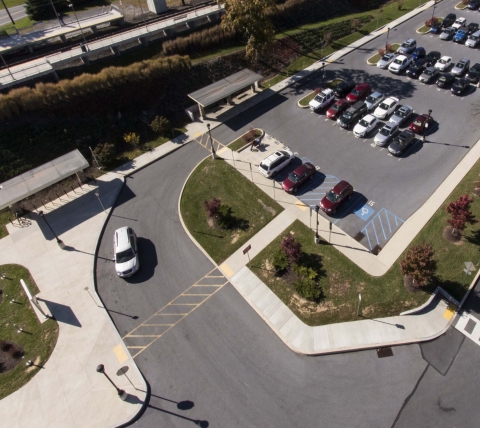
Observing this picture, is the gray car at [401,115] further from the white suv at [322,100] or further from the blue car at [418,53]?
the blue car at [418,53]

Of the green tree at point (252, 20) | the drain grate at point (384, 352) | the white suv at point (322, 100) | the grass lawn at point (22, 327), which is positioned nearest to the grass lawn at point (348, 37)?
the green tree at point (252, 20)

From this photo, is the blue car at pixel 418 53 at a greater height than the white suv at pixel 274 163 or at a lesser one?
greater

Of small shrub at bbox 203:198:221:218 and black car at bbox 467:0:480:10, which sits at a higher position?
black car at bbox 467:0:480:10

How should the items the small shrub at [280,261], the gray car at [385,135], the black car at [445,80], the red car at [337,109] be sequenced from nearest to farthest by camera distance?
the small shrub at [280,261] → the gray car at [385,135] → the red car at [337,109] → the black car at [445,80]

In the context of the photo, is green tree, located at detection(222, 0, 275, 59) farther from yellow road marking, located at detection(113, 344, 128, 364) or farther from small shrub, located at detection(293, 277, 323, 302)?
yellow road marking, located at detection(113, 344, 128, 364)

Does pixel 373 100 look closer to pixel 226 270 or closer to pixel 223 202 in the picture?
pixel 223 202

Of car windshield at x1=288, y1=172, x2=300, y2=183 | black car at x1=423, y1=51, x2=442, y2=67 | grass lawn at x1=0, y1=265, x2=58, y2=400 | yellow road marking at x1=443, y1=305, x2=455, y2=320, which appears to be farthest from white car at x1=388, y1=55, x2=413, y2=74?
grass lawn at x1=0, y1=265, x2=58, y2=400

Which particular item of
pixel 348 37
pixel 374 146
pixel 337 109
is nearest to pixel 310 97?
pixel 337 109

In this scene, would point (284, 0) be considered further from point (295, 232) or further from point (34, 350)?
point (34, 350)
